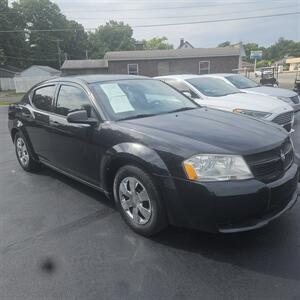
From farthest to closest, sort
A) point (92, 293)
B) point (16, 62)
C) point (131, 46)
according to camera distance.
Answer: point (131, 46), point (16, 62), point (92, 293)

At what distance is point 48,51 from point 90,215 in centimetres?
7030

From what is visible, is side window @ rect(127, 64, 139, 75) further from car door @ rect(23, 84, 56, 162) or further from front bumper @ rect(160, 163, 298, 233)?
front bumper @ rect(160, 163, 298, 233)

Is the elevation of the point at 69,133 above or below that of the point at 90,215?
above

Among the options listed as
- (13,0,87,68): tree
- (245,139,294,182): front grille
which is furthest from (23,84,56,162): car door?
(13,0,87,68): tree

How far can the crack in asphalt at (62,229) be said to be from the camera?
135 inches

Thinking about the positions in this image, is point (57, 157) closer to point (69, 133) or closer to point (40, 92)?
point (69, 133)

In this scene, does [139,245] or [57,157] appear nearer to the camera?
[139,245]

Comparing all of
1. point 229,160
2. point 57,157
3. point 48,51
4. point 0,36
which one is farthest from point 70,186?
point 48,51

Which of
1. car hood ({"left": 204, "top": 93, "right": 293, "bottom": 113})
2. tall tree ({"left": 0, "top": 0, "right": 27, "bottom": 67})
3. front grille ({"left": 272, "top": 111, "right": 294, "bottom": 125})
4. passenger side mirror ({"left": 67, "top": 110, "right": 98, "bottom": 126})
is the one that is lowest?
front grille ({"left": 272, "top": 111, "right": 294, "bottom": 125})

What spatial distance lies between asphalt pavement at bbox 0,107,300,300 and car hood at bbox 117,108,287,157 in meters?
0.95

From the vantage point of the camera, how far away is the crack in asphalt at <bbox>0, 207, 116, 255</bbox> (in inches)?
135

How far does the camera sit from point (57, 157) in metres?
4.72

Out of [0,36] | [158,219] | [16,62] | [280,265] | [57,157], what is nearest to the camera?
[280,265]

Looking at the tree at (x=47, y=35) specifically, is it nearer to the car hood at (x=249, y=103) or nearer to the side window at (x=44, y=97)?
the car hood at (x=249, y=103)
